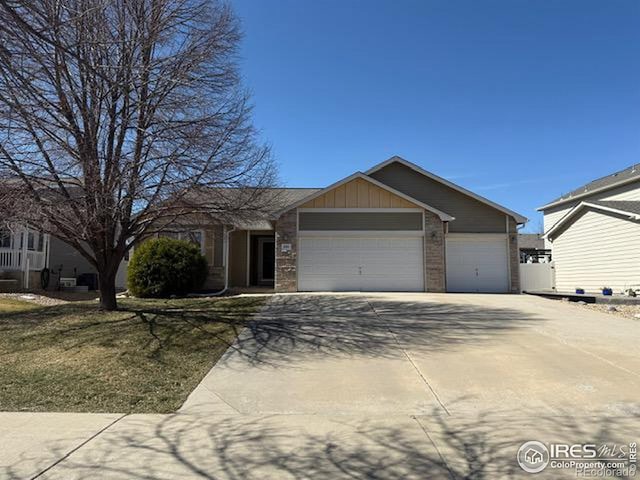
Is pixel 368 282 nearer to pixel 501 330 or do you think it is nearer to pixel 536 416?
pixel 501 330

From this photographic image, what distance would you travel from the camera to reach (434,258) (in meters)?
16.8

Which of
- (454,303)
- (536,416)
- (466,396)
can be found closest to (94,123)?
(466,396)

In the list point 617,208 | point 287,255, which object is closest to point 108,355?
point 287,255

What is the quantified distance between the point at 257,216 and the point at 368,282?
6.90 m

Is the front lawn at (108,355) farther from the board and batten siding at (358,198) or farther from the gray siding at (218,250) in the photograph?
the board and batten siding at (358,198)

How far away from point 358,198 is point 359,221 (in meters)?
0.86

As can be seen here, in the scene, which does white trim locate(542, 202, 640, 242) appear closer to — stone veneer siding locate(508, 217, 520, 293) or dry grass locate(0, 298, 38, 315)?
stone veneer siding locate(508, 217, 520, 293)

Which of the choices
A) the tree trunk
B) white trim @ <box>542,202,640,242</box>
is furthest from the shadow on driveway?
white trim @ <box>542,202,640,242</box>

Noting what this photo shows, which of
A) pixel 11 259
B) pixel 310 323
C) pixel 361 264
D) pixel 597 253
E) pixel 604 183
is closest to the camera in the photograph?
pixel 310 323

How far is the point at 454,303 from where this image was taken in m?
13.5

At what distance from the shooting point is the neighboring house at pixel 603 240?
17.4m

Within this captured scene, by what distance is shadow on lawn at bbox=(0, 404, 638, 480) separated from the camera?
12.1ft

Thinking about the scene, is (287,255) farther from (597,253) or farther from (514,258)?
(597,253)

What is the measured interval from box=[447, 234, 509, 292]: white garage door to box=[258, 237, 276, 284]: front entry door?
755 centimetres
